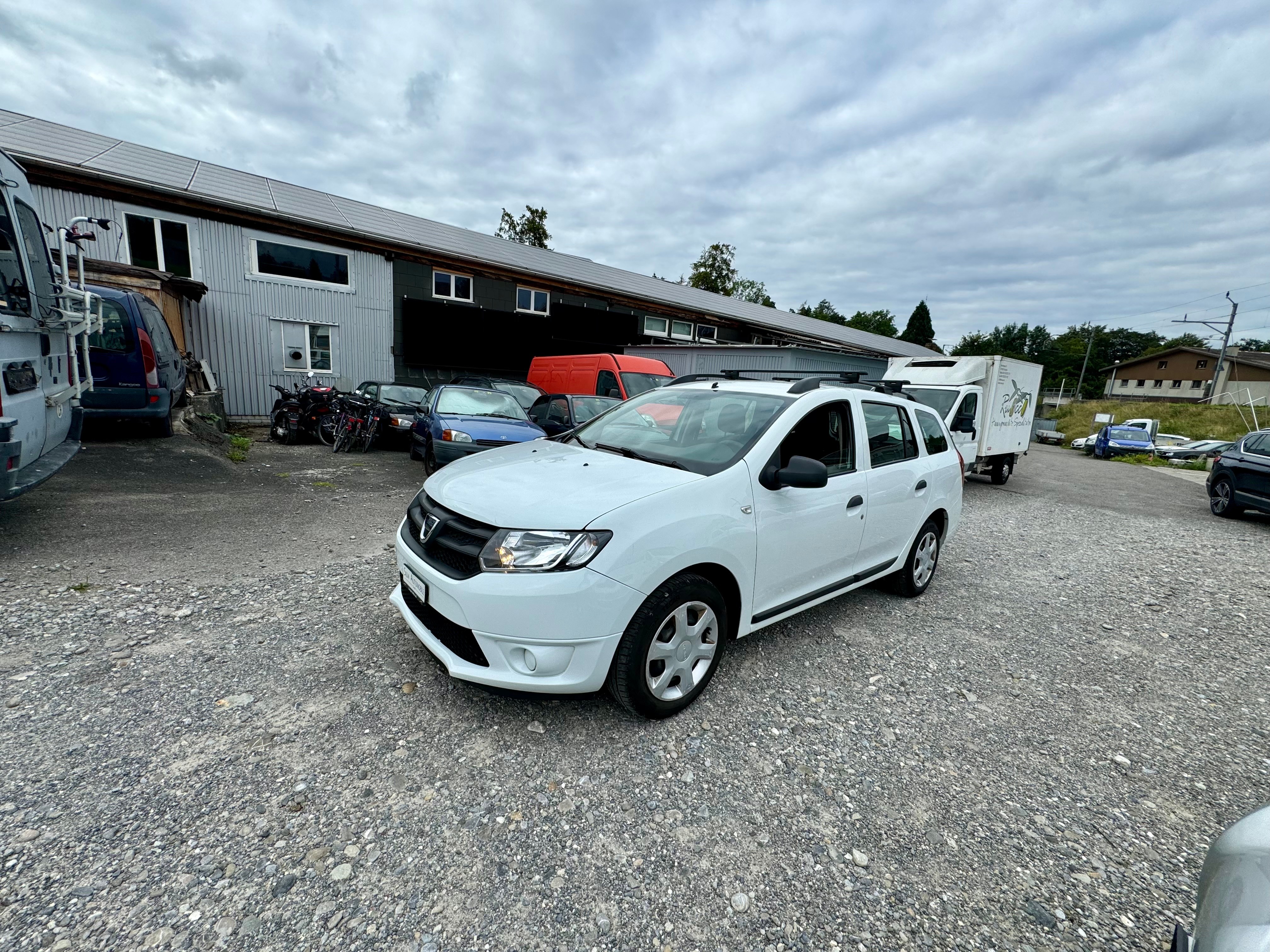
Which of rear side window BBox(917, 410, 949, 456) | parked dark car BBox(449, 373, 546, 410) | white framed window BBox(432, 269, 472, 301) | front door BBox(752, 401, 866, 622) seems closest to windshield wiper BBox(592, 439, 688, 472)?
front door BBox(752, 401, 866, 622)

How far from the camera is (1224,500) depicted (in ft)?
30.5

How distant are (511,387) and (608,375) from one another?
2189 mm

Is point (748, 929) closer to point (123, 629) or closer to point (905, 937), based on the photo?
point (905, 937)

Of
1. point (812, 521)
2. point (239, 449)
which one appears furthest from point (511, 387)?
point (812, 521)

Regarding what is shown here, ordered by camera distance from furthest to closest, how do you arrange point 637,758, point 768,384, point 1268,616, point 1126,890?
point 1268,616 → point 768,384 → point 637,758 → point 1126,890

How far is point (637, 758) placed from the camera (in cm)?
246

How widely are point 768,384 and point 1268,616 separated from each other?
504 cm

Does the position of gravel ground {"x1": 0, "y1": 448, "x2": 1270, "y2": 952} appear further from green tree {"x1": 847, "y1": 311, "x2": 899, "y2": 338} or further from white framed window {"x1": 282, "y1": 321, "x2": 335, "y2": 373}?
green tree {"x1": 847, "y1": 311, "x2": 899, "y2": 338}

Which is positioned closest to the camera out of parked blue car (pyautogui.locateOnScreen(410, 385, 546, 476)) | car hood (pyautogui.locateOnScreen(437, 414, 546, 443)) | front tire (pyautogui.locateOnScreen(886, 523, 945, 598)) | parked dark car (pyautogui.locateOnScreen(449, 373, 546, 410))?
front tire (pyautogui.locateOnScreen(886, 523, 945, 598))

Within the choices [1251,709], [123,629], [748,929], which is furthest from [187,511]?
[1251,709]

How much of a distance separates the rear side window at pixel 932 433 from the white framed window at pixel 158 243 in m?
14.5

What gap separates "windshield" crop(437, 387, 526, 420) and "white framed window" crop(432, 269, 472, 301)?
8.82 m

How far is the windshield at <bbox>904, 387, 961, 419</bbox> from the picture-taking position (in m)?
10.3

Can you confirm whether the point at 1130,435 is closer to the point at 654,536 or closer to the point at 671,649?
the point at 671,649
